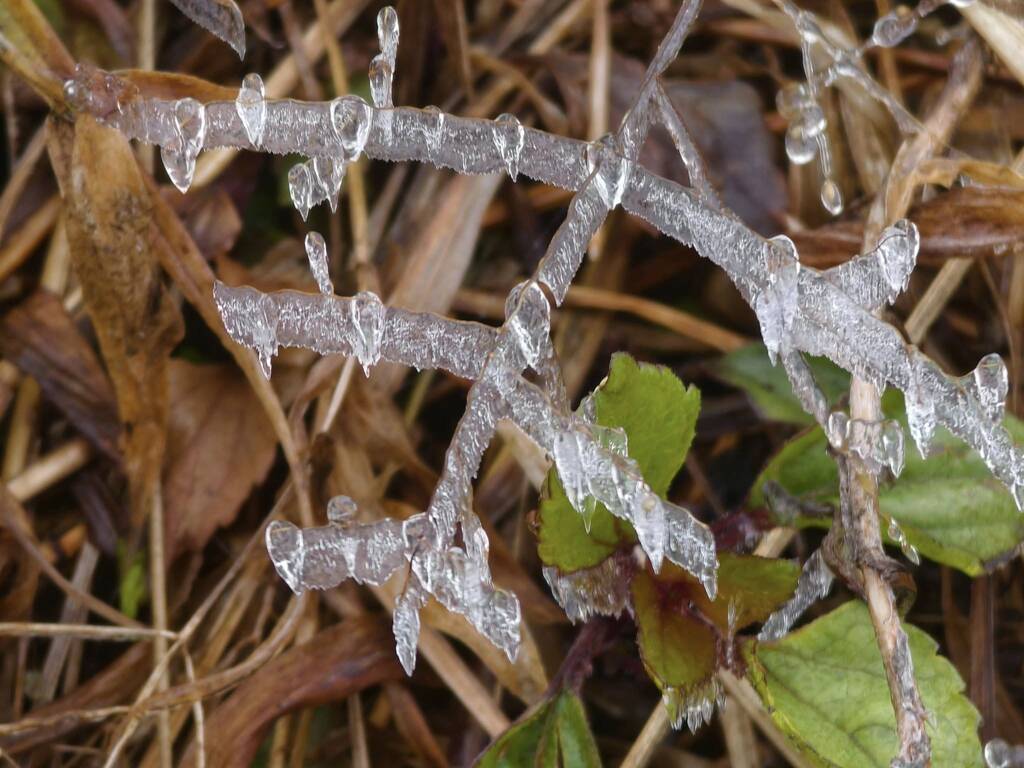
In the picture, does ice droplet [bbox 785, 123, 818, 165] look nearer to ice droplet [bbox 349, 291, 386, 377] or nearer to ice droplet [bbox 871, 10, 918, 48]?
ice droplet [bbox 871, 10, 918, 48]

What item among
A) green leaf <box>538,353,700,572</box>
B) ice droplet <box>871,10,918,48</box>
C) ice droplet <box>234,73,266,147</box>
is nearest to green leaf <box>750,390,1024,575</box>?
green leaf <box>538,353,700,572</box>

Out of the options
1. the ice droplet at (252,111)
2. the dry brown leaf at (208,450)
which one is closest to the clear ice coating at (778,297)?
the ice droplet at (252,111)

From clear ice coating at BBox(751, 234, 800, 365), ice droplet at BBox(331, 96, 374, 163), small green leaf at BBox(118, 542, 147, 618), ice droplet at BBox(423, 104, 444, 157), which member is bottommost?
small green leaf at BBox(118, 542, 147, 618)

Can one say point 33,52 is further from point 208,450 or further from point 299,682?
point 299,682

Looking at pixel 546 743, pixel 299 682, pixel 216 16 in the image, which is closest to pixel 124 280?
pixel 216 16

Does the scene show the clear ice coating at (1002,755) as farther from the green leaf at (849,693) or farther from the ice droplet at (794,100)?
the ice droplet at (794,100)

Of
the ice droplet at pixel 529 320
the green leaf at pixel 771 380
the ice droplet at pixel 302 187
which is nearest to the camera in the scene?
the ice droplet at pixel 529 320
